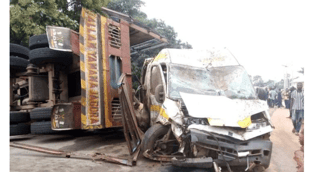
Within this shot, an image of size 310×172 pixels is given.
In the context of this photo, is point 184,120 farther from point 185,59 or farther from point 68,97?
point 68,97

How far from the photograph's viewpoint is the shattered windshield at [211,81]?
4.50 m

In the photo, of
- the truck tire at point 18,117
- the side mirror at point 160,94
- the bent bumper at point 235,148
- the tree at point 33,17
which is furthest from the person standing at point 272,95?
the truck tire at point 18,117

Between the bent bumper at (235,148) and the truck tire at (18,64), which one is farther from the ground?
the truck tire at (18,64)

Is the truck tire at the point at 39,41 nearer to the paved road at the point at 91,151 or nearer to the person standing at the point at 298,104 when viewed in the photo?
the paved road at the point at 91,151

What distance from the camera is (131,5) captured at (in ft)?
36.1

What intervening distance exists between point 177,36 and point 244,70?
7.71 metres

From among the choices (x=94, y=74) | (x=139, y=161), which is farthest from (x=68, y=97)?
(x=139, y=161)

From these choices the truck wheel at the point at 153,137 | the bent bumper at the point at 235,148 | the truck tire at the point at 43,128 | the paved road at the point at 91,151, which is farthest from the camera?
the truck tire at the point at 43,128

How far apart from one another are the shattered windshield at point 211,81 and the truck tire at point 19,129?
458 cm

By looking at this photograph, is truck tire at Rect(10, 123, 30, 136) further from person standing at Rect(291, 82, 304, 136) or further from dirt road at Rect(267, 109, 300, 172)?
person standing at Rect(291, 82, 304, 136)

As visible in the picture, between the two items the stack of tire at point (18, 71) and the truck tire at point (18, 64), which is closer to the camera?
the stack of tire at point (18, 71)

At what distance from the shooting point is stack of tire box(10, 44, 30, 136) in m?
6.37

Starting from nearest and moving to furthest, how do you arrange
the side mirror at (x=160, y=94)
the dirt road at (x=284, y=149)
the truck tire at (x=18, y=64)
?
the dirt road at (x=284, y=149) → the side mirror at (x=160, y=94) → the truck tire at (x=18, y=64)

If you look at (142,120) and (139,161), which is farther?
(142,120)
